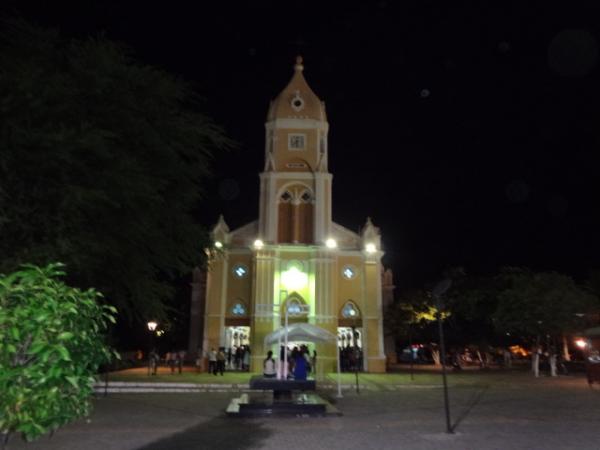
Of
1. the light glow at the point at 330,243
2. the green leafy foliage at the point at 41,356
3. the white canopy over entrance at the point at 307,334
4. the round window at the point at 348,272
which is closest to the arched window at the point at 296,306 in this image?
the round window at the point at 348,272

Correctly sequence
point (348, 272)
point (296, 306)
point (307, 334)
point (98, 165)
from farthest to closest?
point (348, 272)
point (296, 306)
point (307, 334)
point (98, 165)

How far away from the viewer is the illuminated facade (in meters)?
39.4

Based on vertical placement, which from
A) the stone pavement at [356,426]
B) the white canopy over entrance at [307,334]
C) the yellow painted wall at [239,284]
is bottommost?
the stone pavement at [356,426]

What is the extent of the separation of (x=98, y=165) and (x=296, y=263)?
Answer: 28867 millimetres

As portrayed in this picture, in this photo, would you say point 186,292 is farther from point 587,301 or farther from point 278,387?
point 278,387

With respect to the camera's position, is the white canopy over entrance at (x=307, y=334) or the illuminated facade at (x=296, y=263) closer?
the white canopy over entrance at (x=307, y=334)

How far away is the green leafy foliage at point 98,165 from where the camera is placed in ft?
36.3

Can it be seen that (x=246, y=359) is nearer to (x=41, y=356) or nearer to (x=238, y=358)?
(x=238, y=358)

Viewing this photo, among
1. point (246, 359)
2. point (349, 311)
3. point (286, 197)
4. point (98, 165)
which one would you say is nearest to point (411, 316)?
point (349, 311)

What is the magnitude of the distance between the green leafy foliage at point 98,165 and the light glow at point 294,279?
23701 mm

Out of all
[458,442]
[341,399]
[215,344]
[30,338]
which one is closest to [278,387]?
[341,399]

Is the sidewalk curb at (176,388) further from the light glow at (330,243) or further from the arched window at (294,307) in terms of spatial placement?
the light glow at (330,243)

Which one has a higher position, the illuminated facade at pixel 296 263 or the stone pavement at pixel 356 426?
the illuminated facade at pixel 296 263

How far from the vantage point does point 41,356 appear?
452cm
